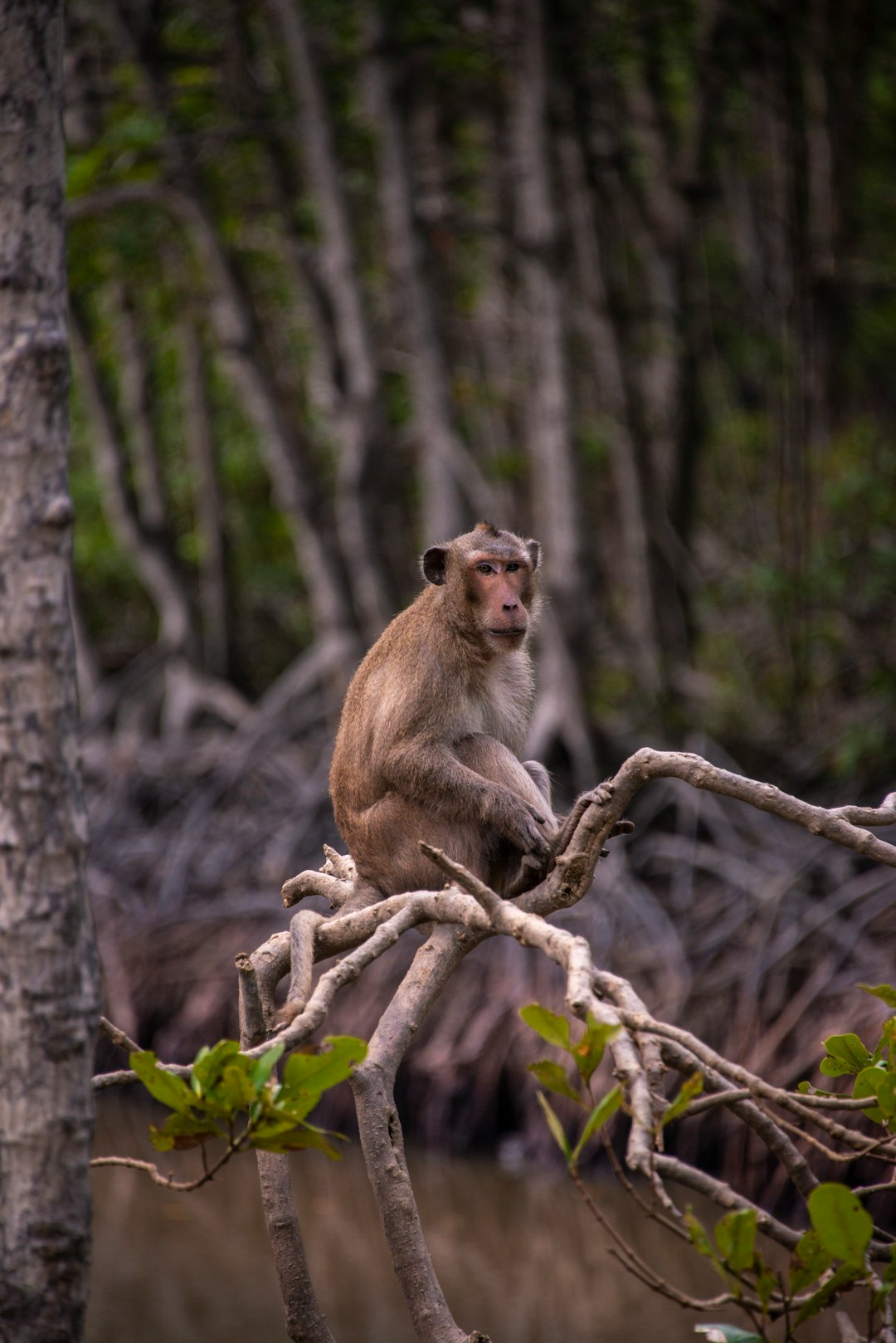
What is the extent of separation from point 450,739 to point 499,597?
438 millimetres

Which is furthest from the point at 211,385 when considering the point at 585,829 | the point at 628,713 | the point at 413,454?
the point at 585,829

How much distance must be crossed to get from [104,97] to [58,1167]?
1015 cm

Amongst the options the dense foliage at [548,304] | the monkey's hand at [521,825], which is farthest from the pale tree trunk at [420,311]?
the monkey's hand at [521,825]

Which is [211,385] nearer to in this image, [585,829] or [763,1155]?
[763,1155]

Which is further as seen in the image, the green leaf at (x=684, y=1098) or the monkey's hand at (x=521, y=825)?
the monkey's hand at (x=521, y=825)

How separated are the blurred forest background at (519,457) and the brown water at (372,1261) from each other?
66 cm

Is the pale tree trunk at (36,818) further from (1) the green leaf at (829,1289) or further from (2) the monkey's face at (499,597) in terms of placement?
(2) the monkey's face at (499,597)

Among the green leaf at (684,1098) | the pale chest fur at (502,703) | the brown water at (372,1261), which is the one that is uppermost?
the pale chest fur at (502,703)

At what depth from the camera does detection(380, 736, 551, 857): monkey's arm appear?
4012 millimetres

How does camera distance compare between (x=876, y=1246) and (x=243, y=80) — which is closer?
(x=876, y=1246)

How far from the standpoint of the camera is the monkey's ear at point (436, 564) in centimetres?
450

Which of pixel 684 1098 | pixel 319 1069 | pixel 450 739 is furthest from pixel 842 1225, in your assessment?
pixel 450 739

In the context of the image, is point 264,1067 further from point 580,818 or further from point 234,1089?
point 580,818

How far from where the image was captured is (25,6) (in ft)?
7.63
